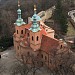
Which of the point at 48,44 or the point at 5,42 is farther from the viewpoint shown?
the point at 5,42

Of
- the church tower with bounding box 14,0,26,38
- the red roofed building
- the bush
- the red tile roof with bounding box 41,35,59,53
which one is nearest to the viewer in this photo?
the red tile roof with bounding box 41,35,59,53

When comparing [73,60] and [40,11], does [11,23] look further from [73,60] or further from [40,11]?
[73,60]

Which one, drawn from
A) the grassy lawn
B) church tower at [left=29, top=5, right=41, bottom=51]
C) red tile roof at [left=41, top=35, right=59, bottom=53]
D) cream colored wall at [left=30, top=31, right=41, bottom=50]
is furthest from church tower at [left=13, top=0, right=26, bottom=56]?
the grassy lawn

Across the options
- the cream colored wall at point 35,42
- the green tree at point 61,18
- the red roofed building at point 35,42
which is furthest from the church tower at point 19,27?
the green tree at point 61,18

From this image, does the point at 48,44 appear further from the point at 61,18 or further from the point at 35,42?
the point at 61,18

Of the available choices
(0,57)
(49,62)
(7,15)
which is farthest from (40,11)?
(49,62)

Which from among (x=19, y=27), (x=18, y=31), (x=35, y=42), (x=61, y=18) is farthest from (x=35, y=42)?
(x=61, y=18)

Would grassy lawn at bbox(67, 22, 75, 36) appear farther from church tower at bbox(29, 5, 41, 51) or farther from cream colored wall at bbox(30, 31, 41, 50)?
church tower at bbox(29, 5, 41, 51)

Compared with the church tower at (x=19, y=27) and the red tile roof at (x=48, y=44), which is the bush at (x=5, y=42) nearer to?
the church tower at (x=19, y=27)

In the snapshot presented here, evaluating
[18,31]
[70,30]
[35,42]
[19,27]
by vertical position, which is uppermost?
[19,27]
